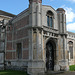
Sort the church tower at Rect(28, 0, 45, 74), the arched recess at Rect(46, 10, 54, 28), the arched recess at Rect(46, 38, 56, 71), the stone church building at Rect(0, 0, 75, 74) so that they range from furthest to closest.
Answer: the arched recess at Rect(46, 38, 56, 71) < the arched recess at Rect(46, 10, 54, 28) < the stone church building at Rect(0, 0, 75, 74) < the church tower at Rect(28, 0, 45, 74)

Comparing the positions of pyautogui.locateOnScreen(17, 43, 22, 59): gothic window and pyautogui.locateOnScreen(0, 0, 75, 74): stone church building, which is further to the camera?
pyautogui.locateOnScreen(17, 43, 22, 59): gothic window

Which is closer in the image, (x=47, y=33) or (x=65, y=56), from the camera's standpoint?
(x=47, y=33)

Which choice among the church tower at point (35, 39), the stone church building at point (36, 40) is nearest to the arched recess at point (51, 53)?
the stone church building at point (36, 40)

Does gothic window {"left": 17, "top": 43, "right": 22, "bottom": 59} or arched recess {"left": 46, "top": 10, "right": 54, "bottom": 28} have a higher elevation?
arched recess {"left": 46, "top": 10, "right": 54, "bottom": 28}

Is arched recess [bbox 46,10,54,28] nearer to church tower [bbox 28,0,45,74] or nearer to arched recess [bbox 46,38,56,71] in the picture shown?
arched recess [bbox 46,38,56,71]

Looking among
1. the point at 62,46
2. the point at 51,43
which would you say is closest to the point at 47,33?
the point at 51,43

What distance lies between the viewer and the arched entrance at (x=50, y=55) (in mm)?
18081

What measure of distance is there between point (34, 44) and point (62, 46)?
599cm

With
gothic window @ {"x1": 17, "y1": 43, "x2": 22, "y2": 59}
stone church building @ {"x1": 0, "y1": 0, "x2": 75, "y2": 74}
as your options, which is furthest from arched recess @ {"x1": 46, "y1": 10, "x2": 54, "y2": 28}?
gothic window @ {"x1": 17, "y1": 43, "x2": 22, "y2": 59}

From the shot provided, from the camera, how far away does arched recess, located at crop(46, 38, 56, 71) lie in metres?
18.2

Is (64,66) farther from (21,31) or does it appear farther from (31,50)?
(21,31)

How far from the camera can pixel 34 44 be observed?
1467 cm

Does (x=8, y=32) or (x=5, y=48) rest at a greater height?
(x=8, y=32)

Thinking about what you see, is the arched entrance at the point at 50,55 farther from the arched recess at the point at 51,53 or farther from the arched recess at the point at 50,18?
the arched recess at the point at 50,18
